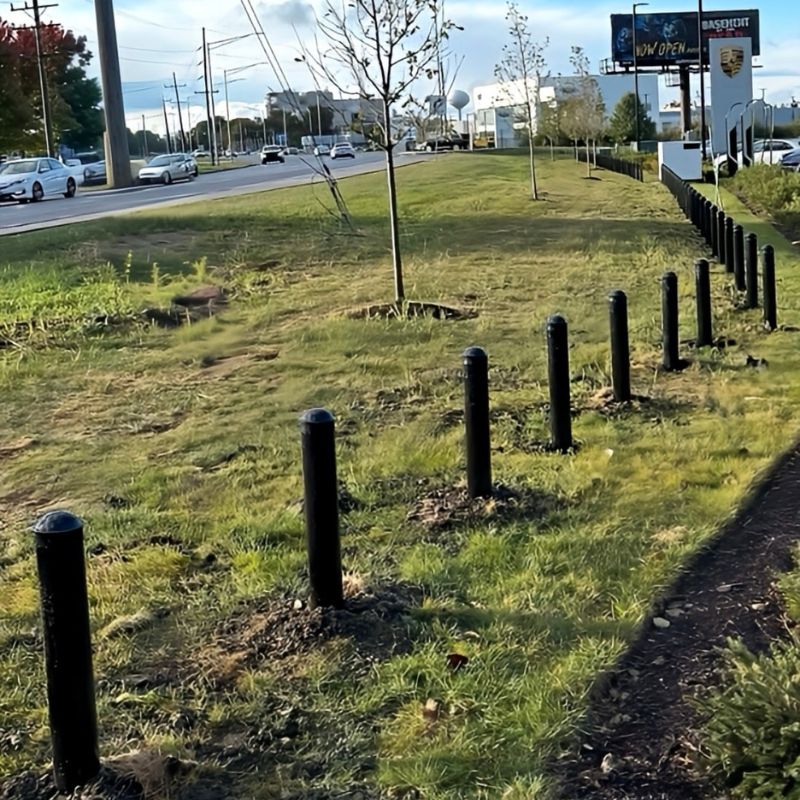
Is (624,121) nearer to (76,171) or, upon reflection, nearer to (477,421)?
(76,171)

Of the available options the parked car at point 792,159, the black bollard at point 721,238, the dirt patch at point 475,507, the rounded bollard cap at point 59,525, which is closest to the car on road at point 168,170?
the parked car at point 792,159

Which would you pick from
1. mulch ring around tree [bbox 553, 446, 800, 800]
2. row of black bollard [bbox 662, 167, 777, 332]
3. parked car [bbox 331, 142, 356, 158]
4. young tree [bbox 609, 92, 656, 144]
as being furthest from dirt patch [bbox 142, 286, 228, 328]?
young tree [bbox 609, 92, 656, 144]

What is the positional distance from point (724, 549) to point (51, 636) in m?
2.99

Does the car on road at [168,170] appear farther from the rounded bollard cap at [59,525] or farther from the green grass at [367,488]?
the rounded bollard cap at [59,525]

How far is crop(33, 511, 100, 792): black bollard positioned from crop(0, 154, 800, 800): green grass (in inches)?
11.1

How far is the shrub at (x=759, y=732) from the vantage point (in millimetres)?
2883

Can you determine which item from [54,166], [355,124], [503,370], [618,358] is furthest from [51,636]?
[54,166]

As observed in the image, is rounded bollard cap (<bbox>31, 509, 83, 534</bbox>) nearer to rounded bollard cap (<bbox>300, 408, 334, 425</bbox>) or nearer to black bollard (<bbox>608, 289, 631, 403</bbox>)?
rounded bollard cap (<bbox>300, 408, 334, 425</bbox>)

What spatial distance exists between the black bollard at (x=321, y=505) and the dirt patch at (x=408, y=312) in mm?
6956

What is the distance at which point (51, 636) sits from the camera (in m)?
3.11

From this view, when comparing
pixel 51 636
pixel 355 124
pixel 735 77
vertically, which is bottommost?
pixel 51 636

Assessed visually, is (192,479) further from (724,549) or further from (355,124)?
(355,124)

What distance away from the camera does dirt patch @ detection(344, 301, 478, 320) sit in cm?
1120

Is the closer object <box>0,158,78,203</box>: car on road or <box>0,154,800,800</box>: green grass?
<box>0,154,800,800</box>: green grass
